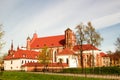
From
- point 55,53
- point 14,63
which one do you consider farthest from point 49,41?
point 14,63

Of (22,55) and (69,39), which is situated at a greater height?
(69,39)

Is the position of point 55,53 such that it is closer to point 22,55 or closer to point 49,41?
point 49,41

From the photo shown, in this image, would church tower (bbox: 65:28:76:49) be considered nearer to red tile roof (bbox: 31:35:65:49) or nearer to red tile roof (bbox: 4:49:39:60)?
red tile roof (bbox: 31:35:65:49)

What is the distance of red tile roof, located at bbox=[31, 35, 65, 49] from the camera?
341 feet

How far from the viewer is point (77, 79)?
1368 inches

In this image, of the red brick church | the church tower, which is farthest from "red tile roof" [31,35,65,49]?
the church tower

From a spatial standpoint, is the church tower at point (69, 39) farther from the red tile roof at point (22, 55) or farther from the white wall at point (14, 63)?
the white wall at point (14, 63)

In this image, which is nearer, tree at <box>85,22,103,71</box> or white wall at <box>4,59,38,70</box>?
tree at <box>85,22,103,71</box>

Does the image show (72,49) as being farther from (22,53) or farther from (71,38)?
(22,53)

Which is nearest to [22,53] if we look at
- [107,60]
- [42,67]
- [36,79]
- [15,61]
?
[15,61]

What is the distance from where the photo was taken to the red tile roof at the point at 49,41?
10399 centimetres

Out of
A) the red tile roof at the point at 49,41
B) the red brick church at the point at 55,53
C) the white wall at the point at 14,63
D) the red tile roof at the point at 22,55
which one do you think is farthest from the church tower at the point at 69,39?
the white wall at the point at 14,63

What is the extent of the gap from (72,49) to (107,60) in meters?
25.3

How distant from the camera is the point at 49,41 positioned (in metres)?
109
